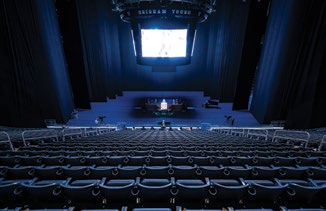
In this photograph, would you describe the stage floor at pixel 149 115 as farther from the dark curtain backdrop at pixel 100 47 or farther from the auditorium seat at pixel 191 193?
the auditorium seat at pixel 191 193

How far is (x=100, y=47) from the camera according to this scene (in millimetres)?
21016

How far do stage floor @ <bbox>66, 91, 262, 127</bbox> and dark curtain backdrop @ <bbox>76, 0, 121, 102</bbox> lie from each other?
1.95 meters

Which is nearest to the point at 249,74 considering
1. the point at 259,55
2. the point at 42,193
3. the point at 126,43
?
the point at 259,55

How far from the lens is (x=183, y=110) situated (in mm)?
23000

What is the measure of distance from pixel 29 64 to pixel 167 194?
15425 mm

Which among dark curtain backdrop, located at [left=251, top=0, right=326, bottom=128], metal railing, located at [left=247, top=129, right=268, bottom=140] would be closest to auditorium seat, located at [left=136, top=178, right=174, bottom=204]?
metal railing, located at [left=247, top=129, right=268, bottom=140]

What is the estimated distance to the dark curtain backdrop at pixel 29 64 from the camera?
42.0ft

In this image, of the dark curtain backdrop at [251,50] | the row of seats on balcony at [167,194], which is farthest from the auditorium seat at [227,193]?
the dark curtain backdrop at [251,50]

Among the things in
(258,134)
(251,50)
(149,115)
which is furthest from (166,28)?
(258,134)

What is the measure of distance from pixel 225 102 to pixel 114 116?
13599 mm

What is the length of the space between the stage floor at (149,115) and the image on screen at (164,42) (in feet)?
21.1

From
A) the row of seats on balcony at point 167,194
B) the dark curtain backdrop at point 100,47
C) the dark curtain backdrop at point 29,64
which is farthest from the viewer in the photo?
the dark curtain backdrop at point 100,47

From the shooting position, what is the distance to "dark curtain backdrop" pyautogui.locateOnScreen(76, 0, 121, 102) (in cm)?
1878

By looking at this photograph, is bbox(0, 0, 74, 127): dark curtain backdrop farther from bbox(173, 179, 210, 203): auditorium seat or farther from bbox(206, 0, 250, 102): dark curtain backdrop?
bbox(206, 0, 250, 102): dark curtain backdrop
